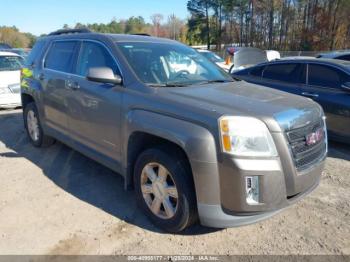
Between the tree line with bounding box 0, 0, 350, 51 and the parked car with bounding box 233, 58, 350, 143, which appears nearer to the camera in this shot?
the parked car with bounding box 233, 58, 350, 143

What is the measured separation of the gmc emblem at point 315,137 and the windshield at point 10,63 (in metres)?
8.54

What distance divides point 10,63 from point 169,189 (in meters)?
8.15

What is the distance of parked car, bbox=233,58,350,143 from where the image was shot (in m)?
5.61

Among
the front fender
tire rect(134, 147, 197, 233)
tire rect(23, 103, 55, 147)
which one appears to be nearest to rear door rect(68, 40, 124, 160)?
tire rect(134, 147, 197, 233)

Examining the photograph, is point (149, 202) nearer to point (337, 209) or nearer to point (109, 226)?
point (109, 226)

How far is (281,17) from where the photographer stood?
52062mm

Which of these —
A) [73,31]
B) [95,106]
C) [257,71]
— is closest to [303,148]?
[95,106]

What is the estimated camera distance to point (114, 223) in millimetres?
3475

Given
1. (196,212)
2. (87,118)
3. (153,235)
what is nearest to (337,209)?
(196,212)

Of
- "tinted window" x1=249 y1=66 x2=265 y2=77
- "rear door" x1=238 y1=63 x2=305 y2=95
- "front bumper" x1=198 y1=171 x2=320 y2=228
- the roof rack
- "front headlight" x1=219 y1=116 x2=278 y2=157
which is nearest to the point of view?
"front headlight" x1=219 y1=116 x2=278 y2=157

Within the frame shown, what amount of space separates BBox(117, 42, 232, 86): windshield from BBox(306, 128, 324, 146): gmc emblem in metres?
1.29

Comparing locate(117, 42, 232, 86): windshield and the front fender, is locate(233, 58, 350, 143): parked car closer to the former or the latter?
locate(117, 42, 232, 86): windshield

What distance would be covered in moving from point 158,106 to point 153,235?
1234 mm

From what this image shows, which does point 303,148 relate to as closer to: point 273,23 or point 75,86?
point 75,86
